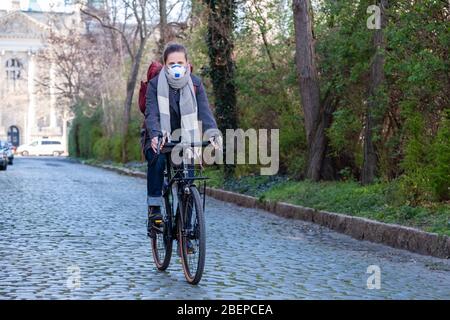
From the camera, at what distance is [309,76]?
19250 mm

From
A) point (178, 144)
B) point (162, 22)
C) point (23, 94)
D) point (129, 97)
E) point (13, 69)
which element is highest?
point (13, 69)

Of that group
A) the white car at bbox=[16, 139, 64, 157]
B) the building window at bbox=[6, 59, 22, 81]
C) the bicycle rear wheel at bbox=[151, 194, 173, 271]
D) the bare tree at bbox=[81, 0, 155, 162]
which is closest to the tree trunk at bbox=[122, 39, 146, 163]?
the bare tree at bbox=[81, 0, 155, 162]

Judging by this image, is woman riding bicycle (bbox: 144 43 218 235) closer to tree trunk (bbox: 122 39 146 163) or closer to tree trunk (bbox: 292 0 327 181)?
tree trunk (bbox: 292 0 327 181)

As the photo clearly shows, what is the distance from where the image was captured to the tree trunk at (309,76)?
19.2 m

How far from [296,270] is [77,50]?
176 ft

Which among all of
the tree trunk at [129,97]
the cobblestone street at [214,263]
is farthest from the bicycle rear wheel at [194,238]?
the tree trunk at [129,97]

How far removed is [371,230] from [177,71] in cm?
516

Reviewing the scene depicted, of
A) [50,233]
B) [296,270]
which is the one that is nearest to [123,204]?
[50,233]

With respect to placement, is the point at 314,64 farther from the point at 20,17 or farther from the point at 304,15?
the point at 20,17

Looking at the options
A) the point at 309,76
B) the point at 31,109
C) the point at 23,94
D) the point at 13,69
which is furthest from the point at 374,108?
the point at 13,69

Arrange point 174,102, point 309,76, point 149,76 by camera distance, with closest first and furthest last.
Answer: point 174,102
point 149,76
point 309,76

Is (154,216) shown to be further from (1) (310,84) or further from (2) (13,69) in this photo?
(2) (13,69)

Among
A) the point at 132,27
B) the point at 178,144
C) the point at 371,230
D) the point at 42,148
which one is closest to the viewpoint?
the point at 178,144

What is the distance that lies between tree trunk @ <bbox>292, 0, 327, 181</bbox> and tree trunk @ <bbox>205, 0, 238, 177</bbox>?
442 centimetres
